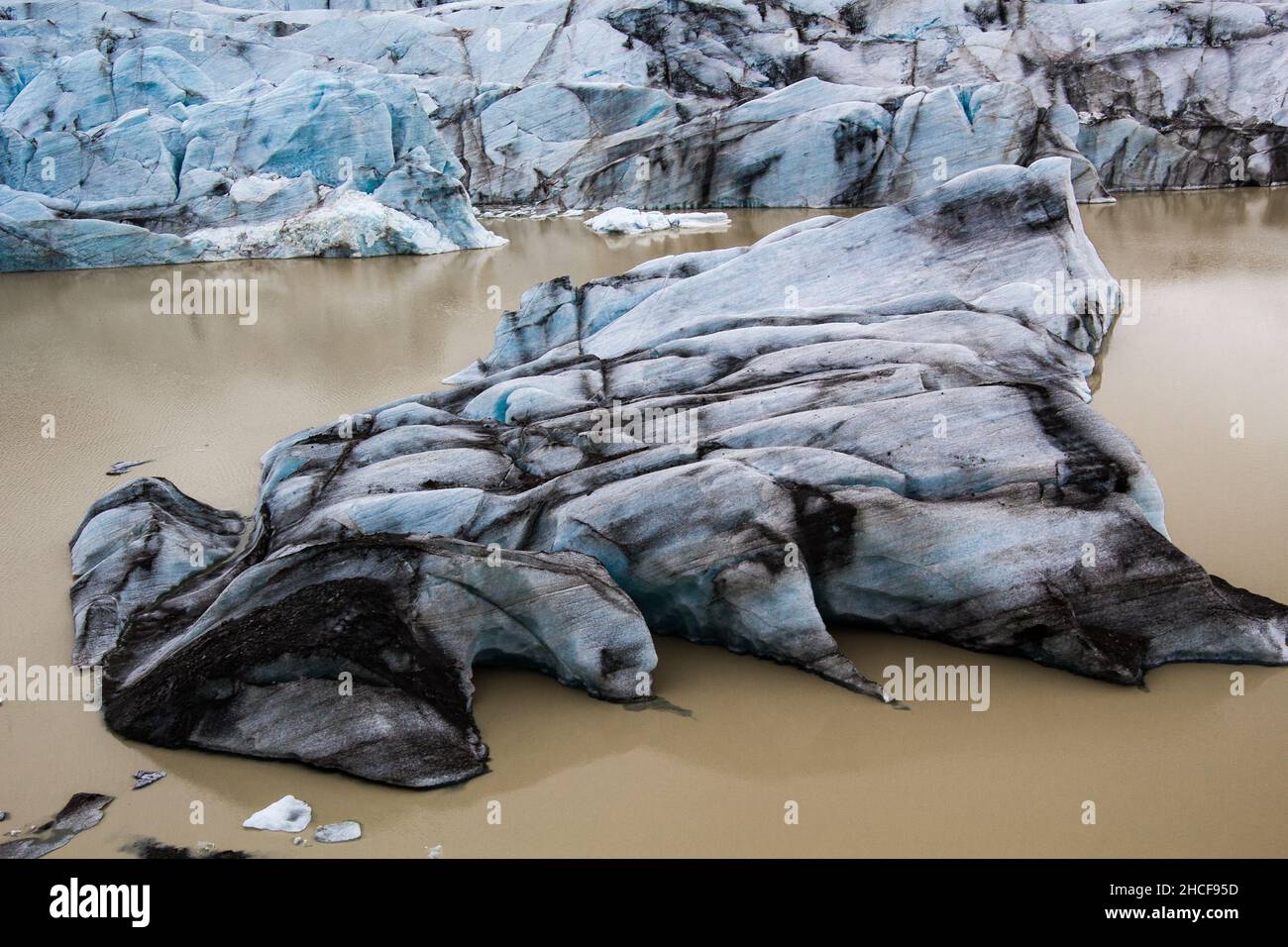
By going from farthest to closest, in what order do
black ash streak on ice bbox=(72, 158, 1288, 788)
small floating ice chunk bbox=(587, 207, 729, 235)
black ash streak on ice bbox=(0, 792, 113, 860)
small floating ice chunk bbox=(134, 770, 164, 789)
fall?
small floating ice chunk bbox=(587, 207, 729, 235) → black ash streak on ice bbox=(72, 158, 1288, 788) → small floating ice chunk bbox=(134, 770, 164, 789) → black ash streak on ice bbox=(0, 792, 113, 860)

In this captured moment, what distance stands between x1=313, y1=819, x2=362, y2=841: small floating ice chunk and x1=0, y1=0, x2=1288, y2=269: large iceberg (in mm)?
18965

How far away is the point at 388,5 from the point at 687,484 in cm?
3947

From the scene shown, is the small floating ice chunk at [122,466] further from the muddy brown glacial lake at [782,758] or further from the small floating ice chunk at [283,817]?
the small floating ice chunk at [283,817]

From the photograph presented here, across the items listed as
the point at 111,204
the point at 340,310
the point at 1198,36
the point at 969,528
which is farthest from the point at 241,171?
the point at 1198,36

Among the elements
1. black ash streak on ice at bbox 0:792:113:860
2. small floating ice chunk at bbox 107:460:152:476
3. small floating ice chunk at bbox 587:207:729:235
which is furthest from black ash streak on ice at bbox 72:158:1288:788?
Answer: small floating ice chunk at bbox 587:207:729:235

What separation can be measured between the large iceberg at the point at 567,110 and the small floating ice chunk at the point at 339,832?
18965 millimetres

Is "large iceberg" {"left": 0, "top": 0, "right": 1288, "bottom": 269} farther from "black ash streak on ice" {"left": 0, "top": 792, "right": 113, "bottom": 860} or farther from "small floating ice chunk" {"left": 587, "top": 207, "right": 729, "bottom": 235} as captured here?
"black ash streak on ice" {"left": 0, "top": 792, "right": 113, "bottom": 860}

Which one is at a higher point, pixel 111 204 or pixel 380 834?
pixel 111 204

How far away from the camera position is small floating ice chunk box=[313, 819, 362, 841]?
503cm

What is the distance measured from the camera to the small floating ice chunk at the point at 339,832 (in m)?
5.03

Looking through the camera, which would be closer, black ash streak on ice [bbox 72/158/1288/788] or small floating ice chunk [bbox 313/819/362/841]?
small floating ice chunk [bbox 313/819/362/841]

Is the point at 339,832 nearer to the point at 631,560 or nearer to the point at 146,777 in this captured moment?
the point at 146,777

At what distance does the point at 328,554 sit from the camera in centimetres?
629

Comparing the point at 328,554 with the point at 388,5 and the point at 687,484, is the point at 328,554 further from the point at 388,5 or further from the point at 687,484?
the point at 388,5
